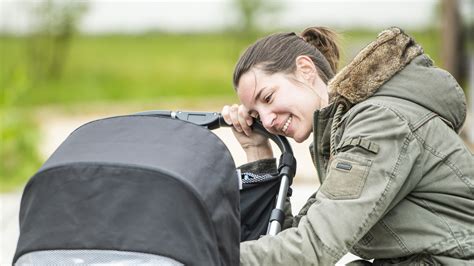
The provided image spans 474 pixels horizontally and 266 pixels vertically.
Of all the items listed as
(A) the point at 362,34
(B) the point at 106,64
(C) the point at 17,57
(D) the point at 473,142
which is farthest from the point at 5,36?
(D) the point at 473,142

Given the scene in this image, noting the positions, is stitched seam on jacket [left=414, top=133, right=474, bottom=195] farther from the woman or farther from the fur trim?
the fur trim

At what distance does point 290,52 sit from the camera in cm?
283

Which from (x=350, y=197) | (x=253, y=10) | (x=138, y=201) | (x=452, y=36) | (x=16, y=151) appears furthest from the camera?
(x=253, y=10)

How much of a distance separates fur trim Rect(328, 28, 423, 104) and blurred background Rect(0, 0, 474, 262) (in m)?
9.02

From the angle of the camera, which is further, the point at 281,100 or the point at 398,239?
the point at 281,100

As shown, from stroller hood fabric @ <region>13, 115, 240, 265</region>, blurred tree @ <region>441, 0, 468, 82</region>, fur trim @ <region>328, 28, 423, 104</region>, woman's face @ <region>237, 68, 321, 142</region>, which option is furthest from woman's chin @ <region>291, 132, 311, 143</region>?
blurred tree @ <region>441, 0, 468, 82</region>

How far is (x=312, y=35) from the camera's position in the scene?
305cm

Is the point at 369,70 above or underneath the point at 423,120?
above

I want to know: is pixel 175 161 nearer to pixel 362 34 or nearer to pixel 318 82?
pixel 318 82

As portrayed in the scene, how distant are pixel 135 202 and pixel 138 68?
11.5 m

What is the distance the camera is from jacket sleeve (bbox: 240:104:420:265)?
2.30 meters

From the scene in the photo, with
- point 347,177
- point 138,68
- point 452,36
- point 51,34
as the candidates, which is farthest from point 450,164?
point 138,68

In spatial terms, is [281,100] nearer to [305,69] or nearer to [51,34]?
[305,69]

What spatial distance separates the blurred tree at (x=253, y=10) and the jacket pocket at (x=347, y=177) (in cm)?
1083
